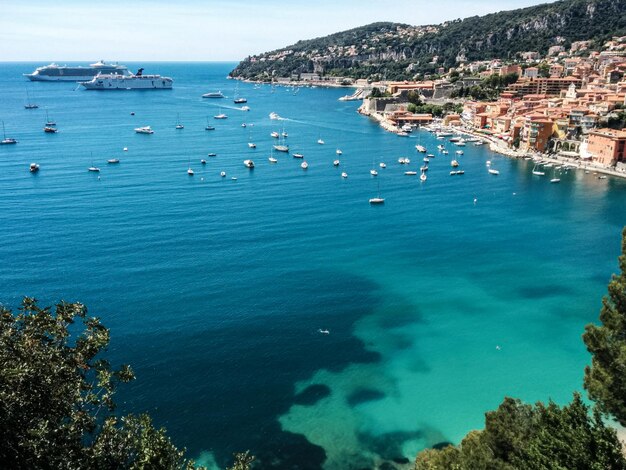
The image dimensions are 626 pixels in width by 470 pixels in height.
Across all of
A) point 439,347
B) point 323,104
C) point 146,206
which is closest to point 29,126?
point 146,206

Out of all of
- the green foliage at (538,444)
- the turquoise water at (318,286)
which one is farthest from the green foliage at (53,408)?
the turquoise water at (318,286)

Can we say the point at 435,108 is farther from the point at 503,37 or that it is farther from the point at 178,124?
the point at 503,37

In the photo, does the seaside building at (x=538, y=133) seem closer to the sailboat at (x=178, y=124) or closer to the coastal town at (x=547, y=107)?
the coastal town at (x=547, y=107)

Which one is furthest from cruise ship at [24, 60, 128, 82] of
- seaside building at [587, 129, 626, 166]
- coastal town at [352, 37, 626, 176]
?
seaside building at [587, 129, 626, 166]

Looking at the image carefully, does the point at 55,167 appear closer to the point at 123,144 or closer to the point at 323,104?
the point at 123,144

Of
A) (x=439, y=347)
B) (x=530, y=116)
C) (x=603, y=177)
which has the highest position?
(x=530, y=116)

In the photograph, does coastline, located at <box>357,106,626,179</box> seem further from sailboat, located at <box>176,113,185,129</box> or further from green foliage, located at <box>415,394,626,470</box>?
green foliage, located at <box>415,394,626,470</box>

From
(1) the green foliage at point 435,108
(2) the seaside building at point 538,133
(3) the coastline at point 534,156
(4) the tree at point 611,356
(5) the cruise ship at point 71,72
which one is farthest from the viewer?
(5) the cruise ship at point 71,72
